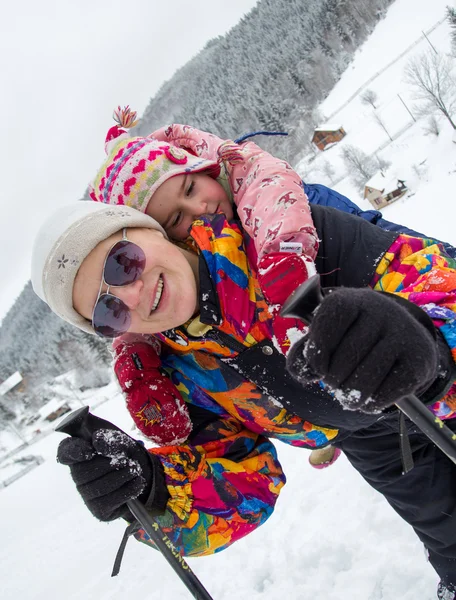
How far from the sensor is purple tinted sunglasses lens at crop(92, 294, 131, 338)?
1582 mm

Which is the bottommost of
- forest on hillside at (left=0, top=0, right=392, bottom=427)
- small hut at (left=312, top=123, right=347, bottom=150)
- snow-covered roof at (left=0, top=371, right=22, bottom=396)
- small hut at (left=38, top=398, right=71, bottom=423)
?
small hut at (left=312, top=123, right=347, bottom=150)

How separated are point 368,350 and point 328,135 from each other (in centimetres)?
5837

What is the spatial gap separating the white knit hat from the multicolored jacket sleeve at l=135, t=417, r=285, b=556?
2.45ft

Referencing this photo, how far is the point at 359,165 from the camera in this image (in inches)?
1618

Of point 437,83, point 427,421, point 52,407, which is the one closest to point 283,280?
point 427,421

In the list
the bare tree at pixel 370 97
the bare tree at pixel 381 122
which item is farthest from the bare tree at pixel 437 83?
the bare tree at pixel 370 97

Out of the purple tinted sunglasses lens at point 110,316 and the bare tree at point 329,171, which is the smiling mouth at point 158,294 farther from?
the bare tree at point 329,171

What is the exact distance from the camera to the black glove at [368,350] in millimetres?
923

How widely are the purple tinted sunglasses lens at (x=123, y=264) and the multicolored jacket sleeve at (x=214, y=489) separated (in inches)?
33.1

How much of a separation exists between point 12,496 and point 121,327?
18469 millimetres

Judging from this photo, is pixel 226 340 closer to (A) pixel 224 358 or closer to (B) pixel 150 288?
(A) pixel 224 358

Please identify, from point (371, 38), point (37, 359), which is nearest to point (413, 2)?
point (371, 38)

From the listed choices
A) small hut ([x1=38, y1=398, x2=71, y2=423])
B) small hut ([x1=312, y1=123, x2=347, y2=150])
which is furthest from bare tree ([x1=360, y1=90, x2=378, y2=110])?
small hut ([x1=38, y1=398, x2=71, y2=423])

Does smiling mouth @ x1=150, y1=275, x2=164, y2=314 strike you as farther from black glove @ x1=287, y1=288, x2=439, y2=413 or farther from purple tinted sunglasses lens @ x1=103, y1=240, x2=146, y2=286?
black glove @ x1=287, y1=288, x2=439, y2=413
